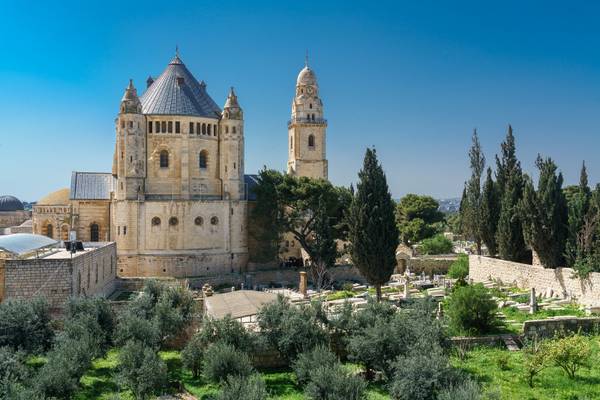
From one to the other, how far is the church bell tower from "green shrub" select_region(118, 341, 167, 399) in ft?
141

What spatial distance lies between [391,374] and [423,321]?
2.30 m

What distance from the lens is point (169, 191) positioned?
47.2 metres

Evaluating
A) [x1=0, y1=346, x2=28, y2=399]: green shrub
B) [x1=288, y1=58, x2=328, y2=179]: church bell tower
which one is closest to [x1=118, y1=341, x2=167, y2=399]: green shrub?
[x1=0, y1=346, x2=28, y2=399]: green shrub

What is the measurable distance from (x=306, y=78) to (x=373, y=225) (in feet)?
112

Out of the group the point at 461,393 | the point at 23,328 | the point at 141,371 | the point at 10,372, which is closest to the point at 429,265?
the point at 141,371

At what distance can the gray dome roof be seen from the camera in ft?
290

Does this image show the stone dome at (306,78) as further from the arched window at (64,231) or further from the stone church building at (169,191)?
the arched window at (64,231)

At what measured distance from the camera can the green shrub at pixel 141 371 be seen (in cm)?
1938

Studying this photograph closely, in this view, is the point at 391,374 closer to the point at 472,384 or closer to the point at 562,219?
the point at 472,384

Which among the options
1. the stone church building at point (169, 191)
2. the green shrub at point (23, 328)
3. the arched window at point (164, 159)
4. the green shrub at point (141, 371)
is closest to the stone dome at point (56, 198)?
the stone church building at point (169, 191)

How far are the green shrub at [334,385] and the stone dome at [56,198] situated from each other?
130 ft

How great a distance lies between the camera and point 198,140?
47.7m

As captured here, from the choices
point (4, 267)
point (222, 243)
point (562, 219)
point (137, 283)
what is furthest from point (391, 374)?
point (222, 243)

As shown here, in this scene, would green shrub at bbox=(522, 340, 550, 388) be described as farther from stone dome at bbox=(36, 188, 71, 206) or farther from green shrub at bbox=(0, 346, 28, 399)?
stone dome at bbox=(36, 188, 71, 206)
